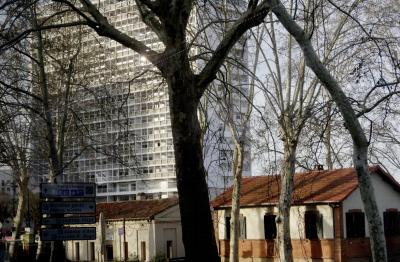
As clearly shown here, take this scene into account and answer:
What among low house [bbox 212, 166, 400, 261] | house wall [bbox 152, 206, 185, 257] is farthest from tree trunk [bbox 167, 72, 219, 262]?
house wall [bbox 152, 206, 185, 257]

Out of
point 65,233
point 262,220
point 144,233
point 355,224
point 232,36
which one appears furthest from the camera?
point 144,233

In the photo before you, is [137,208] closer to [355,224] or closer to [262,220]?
[262,220]

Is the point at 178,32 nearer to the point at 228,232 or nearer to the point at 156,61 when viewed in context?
the point at 156,61

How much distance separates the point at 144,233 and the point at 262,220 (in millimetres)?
10052

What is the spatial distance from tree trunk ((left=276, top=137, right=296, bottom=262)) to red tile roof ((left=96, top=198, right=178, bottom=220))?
15619mm

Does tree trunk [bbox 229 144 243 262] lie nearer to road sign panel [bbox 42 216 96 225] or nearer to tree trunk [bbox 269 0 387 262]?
road sign panel [bbox 42 216 96 225]

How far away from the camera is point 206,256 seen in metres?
11.1

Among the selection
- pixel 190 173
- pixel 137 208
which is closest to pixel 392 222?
pixel 137 208

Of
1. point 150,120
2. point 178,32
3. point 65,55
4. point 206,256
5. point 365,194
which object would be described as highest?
point 150,120

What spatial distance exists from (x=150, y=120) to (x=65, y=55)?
70665 mm

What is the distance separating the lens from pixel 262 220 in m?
36.3

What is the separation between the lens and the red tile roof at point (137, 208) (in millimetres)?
43719

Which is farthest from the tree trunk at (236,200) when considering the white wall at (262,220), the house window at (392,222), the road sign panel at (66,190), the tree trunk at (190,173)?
the tree trunk at (190,173)

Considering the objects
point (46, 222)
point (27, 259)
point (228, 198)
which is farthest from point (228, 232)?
point (46, 222)
